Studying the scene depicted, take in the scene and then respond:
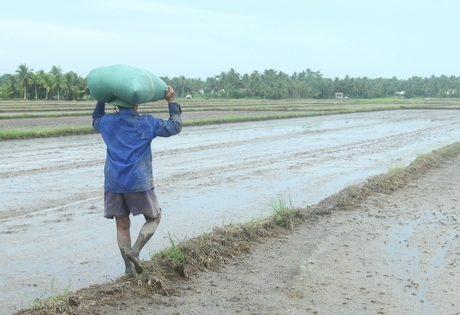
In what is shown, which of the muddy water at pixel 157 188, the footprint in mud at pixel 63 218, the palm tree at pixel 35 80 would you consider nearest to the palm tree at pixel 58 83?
the palm tree at pixel 35 80

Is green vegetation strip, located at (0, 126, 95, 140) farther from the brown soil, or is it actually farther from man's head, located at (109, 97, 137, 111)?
man's head, located at (109, 97, 137, 111)

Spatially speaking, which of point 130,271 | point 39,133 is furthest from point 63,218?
point 39,133

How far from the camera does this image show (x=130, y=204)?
4793 millimetres

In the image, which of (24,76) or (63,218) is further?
(24,76)

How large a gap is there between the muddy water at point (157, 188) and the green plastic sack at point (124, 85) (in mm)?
1610

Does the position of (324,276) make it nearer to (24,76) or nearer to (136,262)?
(136,262)

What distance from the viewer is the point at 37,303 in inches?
159

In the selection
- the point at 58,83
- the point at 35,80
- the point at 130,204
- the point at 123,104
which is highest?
the point at 35,80

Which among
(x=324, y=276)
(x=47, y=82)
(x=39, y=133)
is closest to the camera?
(x=324, y=276)

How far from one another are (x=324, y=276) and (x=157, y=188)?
5432mm

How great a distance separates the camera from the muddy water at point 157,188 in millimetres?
5648

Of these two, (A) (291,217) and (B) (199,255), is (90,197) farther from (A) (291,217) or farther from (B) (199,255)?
(B) (199,255)

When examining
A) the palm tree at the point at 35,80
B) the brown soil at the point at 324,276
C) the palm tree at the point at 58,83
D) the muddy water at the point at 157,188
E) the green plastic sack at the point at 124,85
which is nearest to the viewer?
the brown soil at the point at 324,276

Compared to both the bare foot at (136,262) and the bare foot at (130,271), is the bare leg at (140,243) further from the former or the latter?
the bare foot at (130,271)
